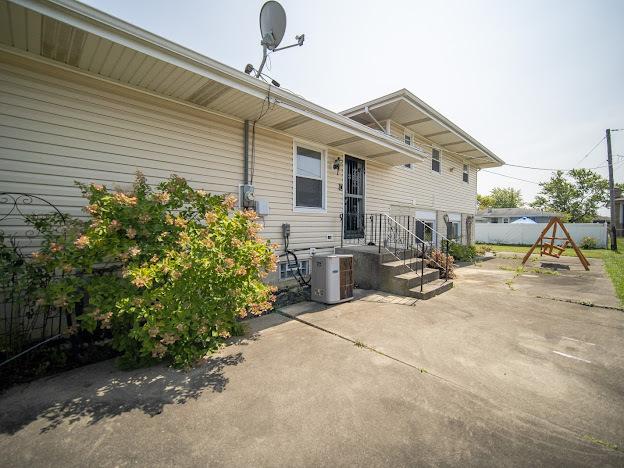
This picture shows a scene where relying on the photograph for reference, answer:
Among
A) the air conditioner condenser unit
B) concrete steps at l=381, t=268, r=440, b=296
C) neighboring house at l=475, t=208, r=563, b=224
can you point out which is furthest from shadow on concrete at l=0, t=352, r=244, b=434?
neighboring house at l=475, t=208, r=563, b=224

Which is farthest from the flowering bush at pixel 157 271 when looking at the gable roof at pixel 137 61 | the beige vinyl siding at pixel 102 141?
the gable roof at pixel 137 61

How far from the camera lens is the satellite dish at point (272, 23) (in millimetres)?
5633

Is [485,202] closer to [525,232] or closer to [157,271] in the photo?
[525,232]

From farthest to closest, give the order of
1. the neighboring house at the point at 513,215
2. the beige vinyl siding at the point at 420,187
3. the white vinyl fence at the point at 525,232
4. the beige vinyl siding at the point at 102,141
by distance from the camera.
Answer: the neighboring house at the point at 513,215
the white vinyl fence at the point at 525,232
the beige vinyl siding at the point at 420,187
the beige vinyl siding at the point at 102,141

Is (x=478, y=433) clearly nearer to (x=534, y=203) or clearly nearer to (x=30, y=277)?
(x=30, y=277)

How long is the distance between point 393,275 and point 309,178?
3.06m

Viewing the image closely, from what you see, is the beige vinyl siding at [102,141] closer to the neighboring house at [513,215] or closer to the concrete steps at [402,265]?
the concrete steps at [402,265]

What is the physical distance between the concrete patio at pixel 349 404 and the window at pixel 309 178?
3.43 meters

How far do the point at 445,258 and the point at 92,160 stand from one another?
790cm

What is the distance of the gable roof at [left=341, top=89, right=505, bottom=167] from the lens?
8087mm

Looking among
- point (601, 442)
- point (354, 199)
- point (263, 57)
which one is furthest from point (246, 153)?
point (601, 442)

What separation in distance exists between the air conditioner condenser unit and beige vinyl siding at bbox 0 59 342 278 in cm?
137

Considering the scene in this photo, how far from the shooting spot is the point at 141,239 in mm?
2982

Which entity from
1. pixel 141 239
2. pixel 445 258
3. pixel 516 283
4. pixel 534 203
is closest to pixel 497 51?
pixel 445 258
